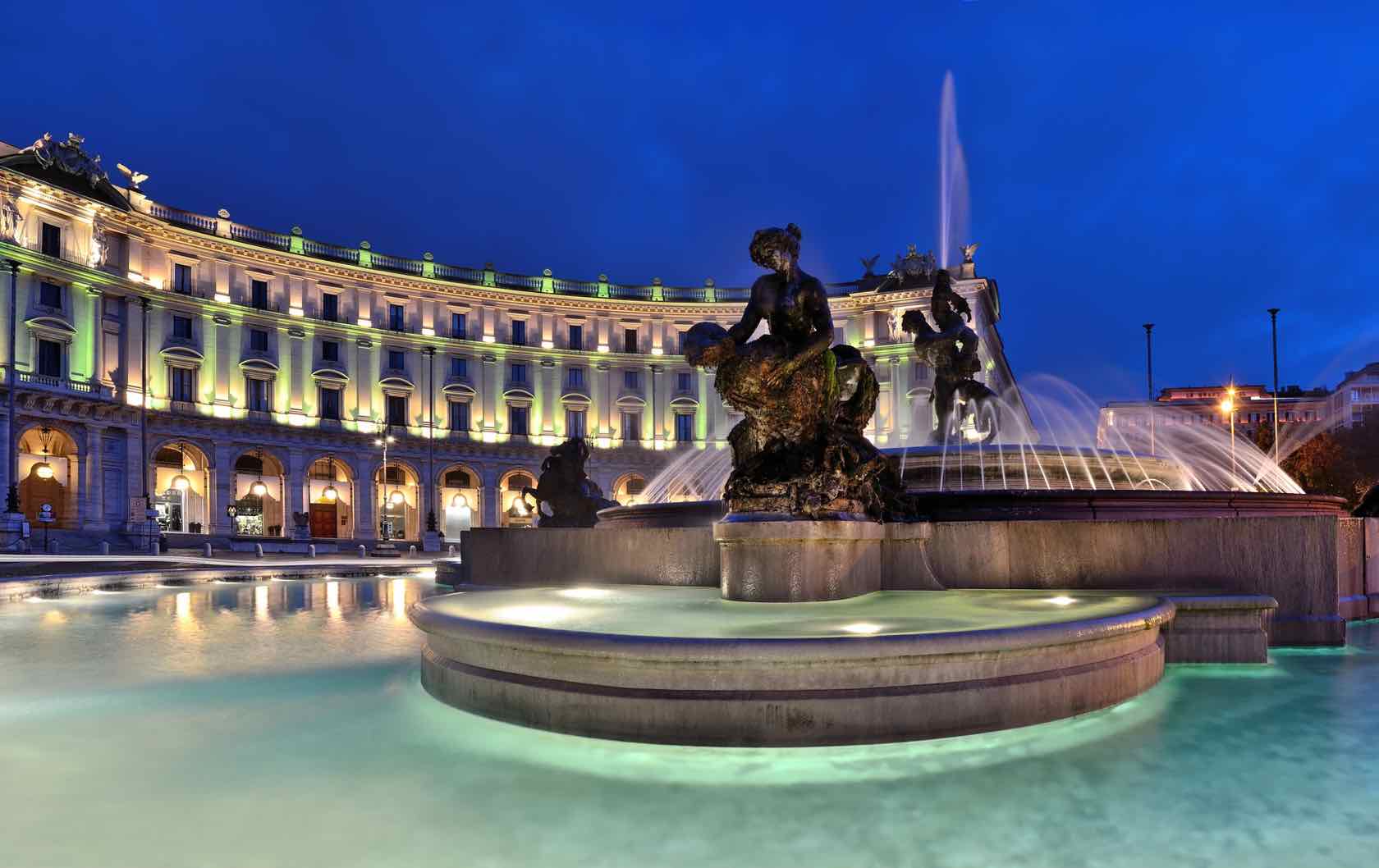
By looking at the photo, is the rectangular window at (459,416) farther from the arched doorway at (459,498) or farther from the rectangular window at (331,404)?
the rectangular window at (331,404)

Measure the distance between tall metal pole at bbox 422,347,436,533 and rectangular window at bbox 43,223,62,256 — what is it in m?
20.2

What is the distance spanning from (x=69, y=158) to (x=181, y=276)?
8.22 m

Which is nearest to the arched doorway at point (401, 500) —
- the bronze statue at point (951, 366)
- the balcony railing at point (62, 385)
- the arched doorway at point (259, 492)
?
the arched doorway at point (259, 492)

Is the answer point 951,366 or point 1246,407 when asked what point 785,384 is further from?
point 1246,407

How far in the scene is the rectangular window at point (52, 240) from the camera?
41562 mm

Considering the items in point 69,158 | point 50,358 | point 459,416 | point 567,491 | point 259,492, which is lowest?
point 259,492

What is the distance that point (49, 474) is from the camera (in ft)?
134

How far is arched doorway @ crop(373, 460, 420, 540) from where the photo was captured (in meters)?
55.2

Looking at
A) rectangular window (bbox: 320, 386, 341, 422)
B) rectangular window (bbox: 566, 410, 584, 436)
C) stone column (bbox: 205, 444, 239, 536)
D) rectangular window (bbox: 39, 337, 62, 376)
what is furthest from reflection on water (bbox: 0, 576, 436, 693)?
rectangular window (bbox: 566, 410, 584, 436)

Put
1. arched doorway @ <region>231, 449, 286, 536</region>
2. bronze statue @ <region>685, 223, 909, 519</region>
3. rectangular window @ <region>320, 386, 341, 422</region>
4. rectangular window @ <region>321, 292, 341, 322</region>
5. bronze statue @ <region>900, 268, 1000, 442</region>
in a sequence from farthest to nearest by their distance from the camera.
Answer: rectangular window @ <region>321, 292, 341, 322</region>, rectangular window @ <region>320, 386, 341, 422</region>, arched doorway @ <region>231, 449, 286, 536</region>, bronze statue @ <region>900, 268, 1000, 442</region>, bronze statue @ <region>685, 223, 909, 519</region>

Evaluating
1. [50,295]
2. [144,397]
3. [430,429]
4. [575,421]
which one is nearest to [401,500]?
[430,429]

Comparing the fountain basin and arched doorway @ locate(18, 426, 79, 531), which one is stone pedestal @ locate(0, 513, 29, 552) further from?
the fountain basin

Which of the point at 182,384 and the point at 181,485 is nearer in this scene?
the point at 181,485

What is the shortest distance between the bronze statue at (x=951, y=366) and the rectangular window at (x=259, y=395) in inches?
1894
